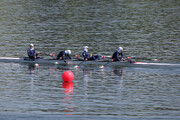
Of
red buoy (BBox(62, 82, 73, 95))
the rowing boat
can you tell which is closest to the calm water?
red buoy (BBox(62, 82, 73, 95))

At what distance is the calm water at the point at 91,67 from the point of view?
26719mm

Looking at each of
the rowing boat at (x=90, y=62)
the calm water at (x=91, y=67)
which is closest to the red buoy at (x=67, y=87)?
the calm water at (x=91, y=67)

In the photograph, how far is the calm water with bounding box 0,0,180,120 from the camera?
2672 cm

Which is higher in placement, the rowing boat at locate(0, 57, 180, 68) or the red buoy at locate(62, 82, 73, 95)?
the rowing boat at locate(0, 57, 180, 68)

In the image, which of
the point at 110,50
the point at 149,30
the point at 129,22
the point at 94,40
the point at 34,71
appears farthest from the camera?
the point at 129,22

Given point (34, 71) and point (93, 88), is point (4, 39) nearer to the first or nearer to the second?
point (34, 71)

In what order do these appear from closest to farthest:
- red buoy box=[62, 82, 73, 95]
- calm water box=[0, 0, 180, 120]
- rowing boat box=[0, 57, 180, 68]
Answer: calm water box=[0, 0, 180, 120], red buoy box=[62, 82, 73, 95], rowing boat box=[0, 57, 180, 68]

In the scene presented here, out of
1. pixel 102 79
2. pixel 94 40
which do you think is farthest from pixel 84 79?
pixel 94 40

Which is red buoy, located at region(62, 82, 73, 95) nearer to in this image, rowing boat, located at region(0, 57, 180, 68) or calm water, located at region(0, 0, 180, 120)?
calm water, located at region(0, 0, 180, 120)

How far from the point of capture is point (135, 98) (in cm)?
2984

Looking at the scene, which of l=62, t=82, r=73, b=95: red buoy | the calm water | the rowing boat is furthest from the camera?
the rowing boat

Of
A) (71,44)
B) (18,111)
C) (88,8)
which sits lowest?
(18,111)

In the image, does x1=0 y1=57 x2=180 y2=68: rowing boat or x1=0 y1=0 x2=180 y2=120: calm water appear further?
x1=0 y1=57 x2=180 y2=68: rowing boat

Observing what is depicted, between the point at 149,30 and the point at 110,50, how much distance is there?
2096 cm
